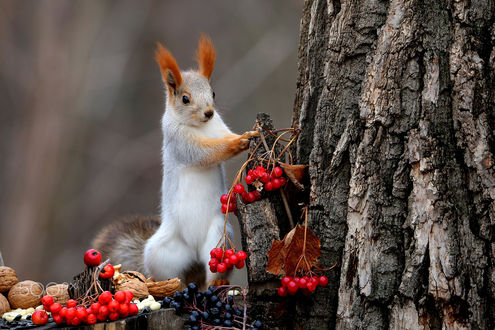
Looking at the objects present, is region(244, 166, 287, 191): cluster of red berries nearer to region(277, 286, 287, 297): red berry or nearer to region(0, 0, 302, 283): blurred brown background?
region(277, 286, 287, 297): red berry

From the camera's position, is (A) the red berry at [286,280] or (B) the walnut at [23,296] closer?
(A) the red berry at [286,280]

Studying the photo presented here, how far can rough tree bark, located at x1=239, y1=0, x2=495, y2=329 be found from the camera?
129cm

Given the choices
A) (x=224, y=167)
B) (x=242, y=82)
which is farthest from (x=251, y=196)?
(x=242, y=82)

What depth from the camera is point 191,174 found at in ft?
6.72

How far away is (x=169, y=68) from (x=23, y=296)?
880 mm

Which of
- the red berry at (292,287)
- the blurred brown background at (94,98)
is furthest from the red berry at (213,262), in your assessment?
the blurred brown background at (94,98)

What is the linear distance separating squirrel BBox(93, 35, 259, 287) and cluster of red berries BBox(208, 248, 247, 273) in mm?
440

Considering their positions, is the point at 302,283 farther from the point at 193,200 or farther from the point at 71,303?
the point at 193,200

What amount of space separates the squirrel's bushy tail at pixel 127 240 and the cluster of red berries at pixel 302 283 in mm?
1071

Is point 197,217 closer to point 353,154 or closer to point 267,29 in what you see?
point 353,154

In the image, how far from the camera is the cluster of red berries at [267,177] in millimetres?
1462

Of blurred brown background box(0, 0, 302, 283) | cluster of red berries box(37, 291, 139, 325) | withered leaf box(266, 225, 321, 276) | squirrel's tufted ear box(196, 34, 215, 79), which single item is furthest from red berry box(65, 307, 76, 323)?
blurred brown background box(0, 0, 302, 283)

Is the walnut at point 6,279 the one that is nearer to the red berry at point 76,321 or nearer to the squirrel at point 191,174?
the red berry at point 76,321

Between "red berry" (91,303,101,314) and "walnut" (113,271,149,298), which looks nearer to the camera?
"red berry" (91,303,101,314)
